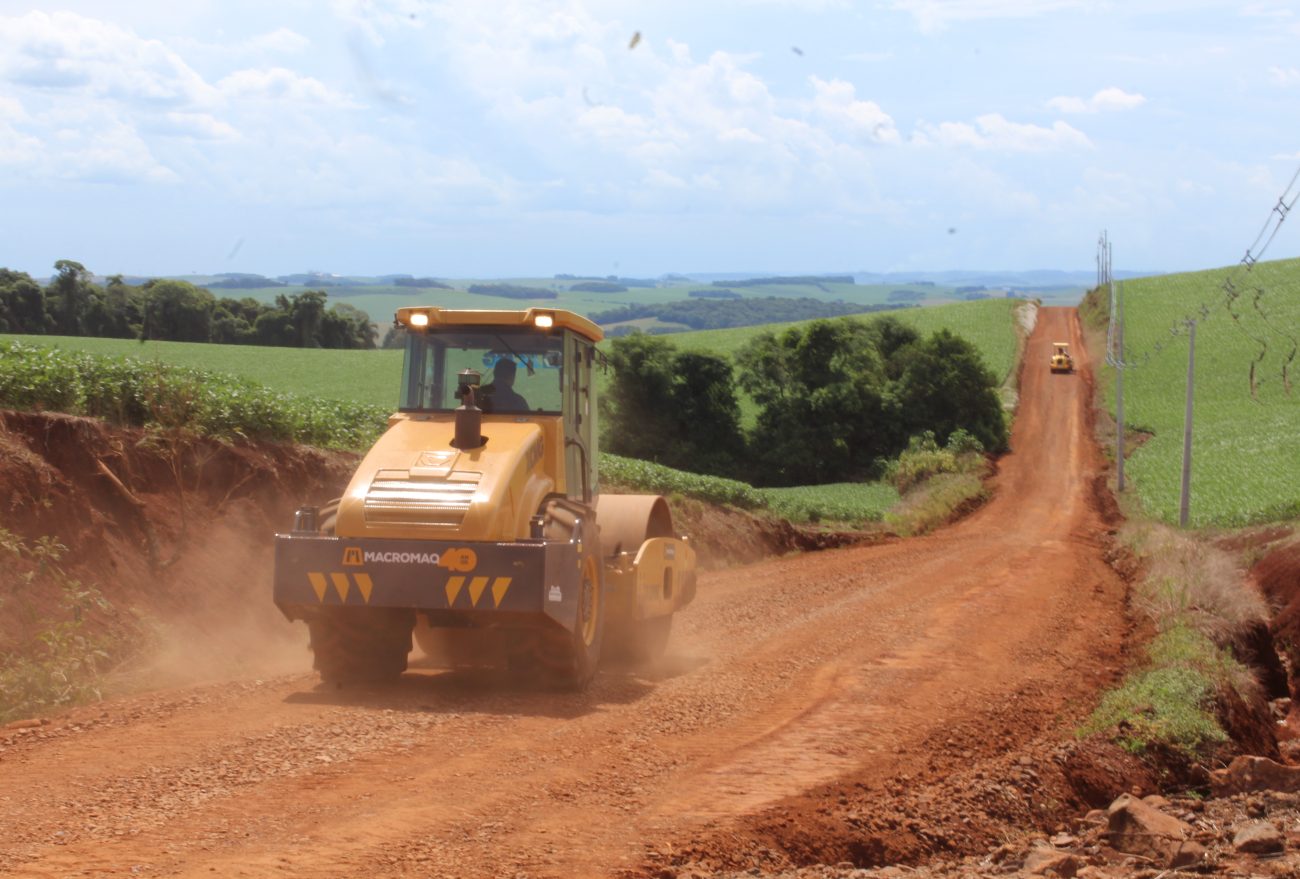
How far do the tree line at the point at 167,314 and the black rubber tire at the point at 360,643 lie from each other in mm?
48234

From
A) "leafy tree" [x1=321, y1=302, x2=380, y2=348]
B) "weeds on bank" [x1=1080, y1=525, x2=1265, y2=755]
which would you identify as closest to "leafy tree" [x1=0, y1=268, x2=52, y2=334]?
"leafy tree" [x1=321, y1=302, x2=380, y2=348]

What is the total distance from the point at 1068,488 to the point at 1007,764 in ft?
129

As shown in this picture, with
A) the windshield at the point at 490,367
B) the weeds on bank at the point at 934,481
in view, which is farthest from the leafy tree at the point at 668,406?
the windshield at the point at 490,367

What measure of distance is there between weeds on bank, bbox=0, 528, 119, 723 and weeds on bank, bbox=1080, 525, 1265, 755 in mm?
9065

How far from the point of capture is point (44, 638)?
12.2 m

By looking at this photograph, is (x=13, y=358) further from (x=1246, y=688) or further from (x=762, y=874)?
(x=1246, y=688)

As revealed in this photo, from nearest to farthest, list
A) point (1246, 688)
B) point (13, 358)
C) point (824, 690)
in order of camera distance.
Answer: point (824, 690) → point (1246, 688) → point (13, 358)

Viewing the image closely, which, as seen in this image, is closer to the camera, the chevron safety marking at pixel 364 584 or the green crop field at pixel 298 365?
the chevron safety marking at pixel 364 584

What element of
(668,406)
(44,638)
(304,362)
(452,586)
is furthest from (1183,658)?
(304,362)

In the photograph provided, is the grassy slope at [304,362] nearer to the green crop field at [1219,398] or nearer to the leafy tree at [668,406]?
the leafy tree at [668,406]

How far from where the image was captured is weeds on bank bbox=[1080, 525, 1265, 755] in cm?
1185

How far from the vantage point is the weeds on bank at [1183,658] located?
11.9m

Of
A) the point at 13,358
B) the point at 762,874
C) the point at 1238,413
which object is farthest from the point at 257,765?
the point at 1238,413

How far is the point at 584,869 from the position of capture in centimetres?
675
